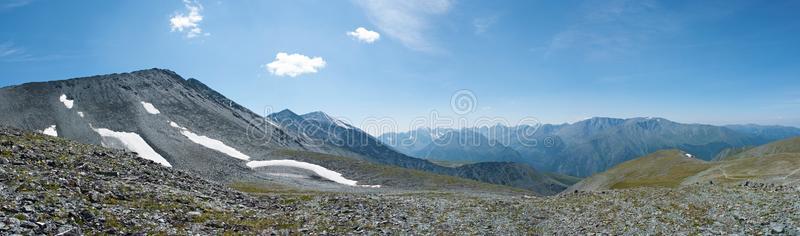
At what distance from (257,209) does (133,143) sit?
96171 mm

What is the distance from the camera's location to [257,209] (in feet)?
95.0

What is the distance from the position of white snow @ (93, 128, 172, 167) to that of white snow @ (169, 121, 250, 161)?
14608mm

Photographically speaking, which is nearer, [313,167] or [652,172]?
[652,172]

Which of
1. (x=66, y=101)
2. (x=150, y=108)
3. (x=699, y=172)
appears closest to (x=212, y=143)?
(x=150, y=108)

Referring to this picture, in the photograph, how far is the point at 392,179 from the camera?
10456 cm

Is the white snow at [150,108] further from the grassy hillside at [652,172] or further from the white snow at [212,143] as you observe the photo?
the grassy hillside at [652,172]

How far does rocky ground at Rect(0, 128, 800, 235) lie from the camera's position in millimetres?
18344

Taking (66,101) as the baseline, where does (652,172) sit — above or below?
below

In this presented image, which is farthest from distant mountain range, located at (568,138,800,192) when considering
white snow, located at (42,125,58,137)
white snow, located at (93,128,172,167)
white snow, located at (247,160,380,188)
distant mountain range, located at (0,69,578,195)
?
white snow, located at (42,125,58,137)

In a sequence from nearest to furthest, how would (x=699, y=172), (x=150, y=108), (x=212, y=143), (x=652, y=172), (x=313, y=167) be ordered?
(x=699, y=172)
(x=652, y=172)
(x=313, y=167)
(x=212, y=143)
(x=150, y=108)

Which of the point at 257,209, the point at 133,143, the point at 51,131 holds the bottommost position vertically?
the point at 257,209

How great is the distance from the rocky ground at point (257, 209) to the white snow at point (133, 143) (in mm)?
71378

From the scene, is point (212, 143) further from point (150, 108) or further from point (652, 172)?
point (652, 172)

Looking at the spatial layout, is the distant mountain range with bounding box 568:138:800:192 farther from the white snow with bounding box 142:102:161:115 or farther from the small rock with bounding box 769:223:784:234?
the white snow with bounding box 142:102:161:115
